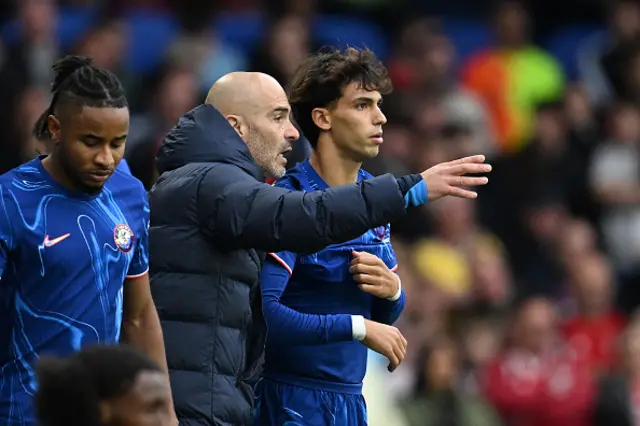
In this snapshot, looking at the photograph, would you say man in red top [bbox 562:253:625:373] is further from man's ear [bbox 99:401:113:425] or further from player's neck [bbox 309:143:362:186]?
man's ear [bbox 99:401:113:425]

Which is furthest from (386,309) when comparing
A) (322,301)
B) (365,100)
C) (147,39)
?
(147,39)

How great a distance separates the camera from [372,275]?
539 centimetres

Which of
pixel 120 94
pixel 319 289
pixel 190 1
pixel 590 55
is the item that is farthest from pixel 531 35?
pixel 120 94

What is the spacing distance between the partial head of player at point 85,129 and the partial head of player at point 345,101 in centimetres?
121

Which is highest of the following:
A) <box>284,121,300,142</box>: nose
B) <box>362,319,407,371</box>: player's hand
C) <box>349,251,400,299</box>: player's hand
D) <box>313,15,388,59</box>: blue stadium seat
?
<box>313,15,388,59</box>: blue stadium seat

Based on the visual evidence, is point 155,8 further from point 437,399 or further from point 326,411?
point 326,411

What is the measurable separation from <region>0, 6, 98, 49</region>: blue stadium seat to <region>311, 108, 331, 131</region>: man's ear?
16.9ft

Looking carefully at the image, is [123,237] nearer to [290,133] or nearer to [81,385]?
[290,133]

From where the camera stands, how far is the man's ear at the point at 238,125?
5.37 metres

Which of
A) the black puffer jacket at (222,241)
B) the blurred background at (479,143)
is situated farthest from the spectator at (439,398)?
the black puffer jacket at (222,241)

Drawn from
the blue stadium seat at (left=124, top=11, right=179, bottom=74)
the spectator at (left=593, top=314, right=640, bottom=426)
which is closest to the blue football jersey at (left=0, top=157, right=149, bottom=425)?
the spectator at (left=593, top=314, right=640, bottom=426)

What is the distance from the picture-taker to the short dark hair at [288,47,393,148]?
5.66 metres

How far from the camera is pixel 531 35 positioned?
13.7 meters

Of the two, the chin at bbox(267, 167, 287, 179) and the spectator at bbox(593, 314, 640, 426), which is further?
the spectator at bbox(593, 314, 640, 426)
